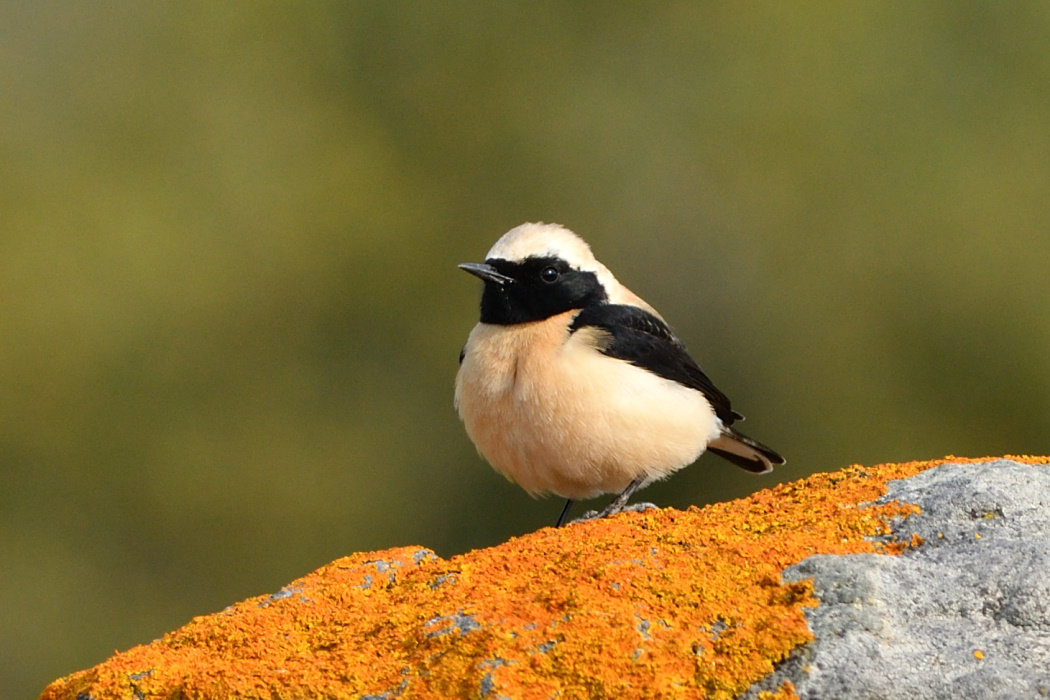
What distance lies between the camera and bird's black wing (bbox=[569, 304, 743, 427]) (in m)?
6.72

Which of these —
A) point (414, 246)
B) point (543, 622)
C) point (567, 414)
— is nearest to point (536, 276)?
point (567, 414)

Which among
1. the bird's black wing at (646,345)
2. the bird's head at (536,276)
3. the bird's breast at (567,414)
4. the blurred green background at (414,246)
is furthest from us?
the blurred green background at (414,246)

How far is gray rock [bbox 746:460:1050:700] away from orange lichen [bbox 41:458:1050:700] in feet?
0.22

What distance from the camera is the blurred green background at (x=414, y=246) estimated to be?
20172 millimetres

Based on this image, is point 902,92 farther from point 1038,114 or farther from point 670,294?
point 670,294

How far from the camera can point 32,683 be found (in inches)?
710

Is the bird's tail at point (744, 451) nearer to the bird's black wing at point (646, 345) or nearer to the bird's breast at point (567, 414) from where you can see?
the bird's black wing at point (646, 345)

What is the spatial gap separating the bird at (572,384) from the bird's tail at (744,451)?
0.04 m

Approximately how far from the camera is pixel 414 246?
24844mm

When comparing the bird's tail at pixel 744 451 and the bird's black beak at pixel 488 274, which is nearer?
the bird's black beak at pixel 488 274

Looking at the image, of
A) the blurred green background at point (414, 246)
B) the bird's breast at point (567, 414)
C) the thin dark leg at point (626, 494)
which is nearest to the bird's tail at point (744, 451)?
the bird's breast at point (567, 414)

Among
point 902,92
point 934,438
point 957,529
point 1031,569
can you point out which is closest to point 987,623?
point 1031,569

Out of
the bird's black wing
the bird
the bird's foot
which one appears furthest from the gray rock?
the bird's black wing

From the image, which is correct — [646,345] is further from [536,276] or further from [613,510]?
[613,510]
